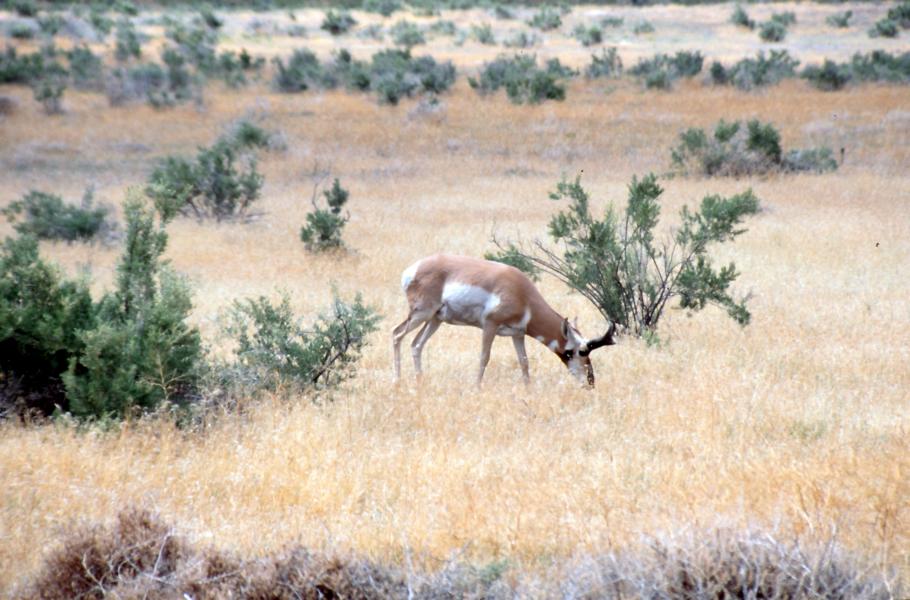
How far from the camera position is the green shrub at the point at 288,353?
8742mm

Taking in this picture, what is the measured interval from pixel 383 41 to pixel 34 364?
48.1 m

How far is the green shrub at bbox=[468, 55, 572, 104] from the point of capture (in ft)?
108

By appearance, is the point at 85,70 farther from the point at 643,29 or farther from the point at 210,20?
the point at 643,29

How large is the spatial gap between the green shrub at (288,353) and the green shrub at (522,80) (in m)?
24.1

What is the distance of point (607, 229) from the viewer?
11.1 meters

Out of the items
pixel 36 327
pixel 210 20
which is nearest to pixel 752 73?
pixel 36 327

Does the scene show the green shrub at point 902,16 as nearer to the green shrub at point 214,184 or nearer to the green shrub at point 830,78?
the green shrub at point 830,78

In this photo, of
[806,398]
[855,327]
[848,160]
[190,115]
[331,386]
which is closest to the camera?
[806,398]

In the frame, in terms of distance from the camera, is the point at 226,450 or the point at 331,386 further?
the point at 331,386

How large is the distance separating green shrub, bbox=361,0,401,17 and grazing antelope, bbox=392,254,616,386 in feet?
202

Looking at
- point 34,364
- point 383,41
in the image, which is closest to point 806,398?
point 34,364

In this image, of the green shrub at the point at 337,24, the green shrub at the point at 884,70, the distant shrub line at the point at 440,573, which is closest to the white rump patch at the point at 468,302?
the distant shrub line at the point at 440,573

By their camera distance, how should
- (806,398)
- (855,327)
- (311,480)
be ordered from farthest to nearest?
(855,327)
(806,398)
(311,480)

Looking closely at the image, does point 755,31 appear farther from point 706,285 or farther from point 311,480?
point 311,480
